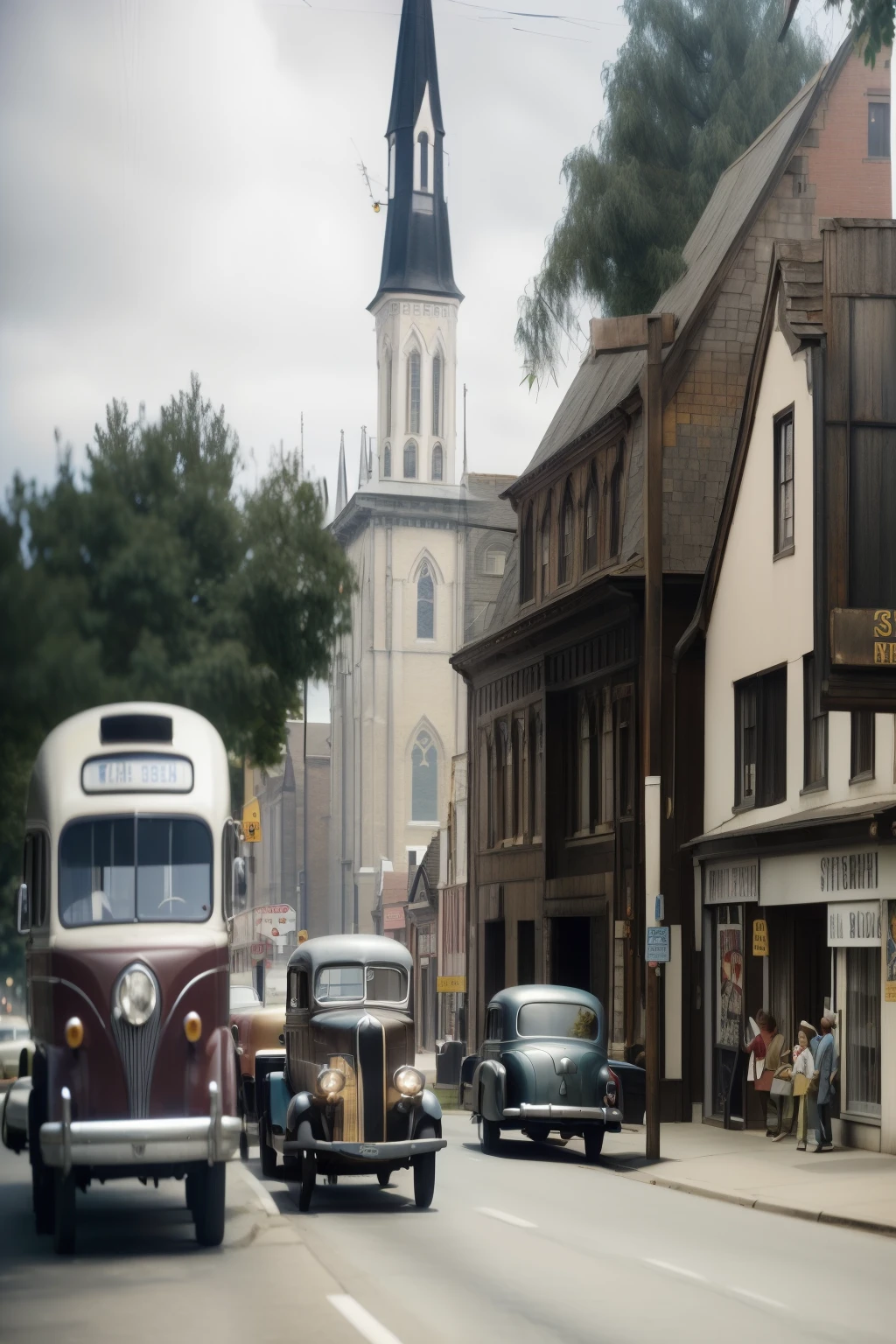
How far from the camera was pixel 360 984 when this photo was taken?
19.9 m

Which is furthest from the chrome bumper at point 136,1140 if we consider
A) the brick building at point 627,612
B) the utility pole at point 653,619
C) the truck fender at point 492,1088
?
the brick building at point 627,612

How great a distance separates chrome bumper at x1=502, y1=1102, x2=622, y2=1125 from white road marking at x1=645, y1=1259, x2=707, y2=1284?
34.7 feet

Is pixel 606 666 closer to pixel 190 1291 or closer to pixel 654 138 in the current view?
pixel 654 138

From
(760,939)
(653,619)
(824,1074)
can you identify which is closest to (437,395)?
(760,939)

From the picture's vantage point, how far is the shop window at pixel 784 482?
29.3m

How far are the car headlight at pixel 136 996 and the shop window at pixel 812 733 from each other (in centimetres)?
1477

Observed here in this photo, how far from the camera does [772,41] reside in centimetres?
4344

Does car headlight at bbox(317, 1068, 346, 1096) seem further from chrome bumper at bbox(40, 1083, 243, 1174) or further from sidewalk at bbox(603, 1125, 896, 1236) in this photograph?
sidewalk at bbox(603, 1125, 896, 1236)

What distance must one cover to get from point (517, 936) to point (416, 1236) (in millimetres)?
26915

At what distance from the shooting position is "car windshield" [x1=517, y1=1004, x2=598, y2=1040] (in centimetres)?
2603

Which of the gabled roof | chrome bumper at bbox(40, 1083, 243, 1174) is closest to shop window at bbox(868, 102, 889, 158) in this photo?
the gabled roof

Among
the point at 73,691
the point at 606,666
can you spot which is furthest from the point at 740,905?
the point at 73,691

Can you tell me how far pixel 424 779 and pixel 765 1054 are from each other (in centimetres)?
7129

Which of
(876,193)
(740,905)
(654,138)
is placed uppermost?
(654,138)
